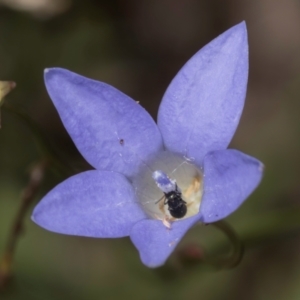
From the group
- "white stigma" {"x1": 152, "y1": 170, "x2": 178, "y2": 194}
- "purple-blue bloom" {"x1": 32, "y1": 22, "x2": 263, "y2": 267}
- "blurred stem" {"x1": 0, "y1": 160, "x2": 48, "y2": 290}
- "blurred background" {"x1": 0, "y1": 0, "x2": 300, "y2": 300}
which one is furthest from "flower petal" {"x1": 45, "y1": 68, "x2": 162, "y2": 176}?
"blurred background" {"x1": 0, "y1": 0, "x2": 300, "y2": 300}

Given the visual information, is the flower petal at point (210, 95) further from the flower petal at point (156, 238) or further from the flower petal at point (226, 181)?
the flower petal at point (156, 238)

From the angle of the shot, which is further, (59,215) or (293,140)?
(293,140)

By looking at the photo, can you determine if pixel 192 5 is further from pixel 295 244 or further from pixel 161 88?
pixel 295 244

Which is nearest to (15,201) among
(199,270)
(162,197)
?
(199,270)

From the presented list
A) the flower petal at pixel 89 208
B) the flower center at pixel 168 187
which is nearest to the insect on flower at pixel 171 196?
the flower center at pixel 168 187

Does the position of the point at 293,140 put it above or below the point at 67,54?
below

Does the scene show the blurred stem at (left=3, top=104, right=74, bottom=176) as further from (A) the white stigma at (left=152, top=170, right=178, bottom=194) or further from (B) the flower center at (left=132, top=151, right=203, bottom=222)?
(A) the white stigma at (left=152, top=170, right=178, bottom=194)
